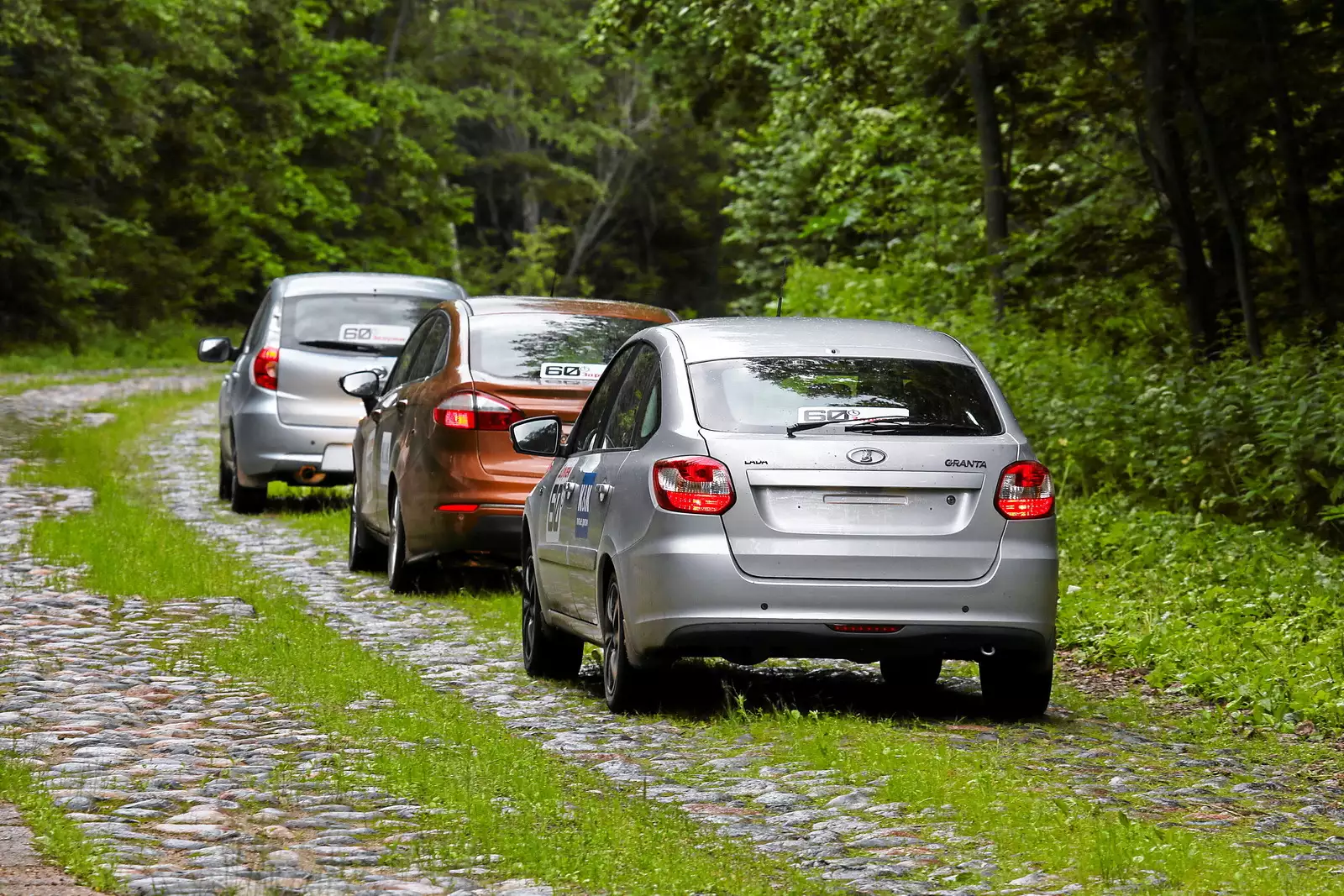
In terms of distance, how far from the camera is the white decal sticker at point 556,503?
31.0ft

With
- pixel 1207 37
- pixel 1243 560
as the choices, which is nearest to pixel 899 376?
pixel 1243 560

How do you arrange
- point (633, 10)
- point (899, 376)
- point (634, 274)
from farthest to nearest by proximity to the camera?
point (634, 274), point (633, 10), point (899, 376)

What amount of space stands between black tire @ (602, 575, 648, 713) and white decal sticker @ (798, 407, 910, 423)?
1018mm

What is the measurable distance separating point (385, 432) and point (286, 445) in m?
3.59

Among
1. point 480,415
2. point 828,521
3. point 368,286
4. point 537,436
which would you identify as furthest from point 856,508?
point 368,286

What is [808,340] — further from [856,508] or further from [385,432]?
[385,432]

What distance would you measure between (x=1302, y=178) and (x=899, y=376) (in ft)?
36.5

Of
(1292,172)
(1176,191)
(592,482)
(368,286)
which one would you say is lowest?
(592,482)

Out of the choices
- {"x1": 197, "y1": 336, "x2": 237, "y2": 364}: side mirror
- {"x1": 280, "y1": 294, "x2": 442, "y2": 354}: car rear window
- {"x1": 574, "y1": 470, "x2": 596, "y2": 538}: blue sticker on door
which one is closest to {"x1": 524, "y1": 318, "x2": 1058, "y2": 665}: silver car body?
{"x1": 574, "y1": 470, "x2": 596, "y2": 538}: blue sticker on door

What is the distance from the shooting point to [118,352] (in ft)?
162

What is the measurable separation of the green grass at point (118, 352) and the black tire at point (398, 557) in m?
28.9

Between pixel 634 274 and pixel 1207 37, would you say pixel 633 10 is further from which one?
pixel 634 274

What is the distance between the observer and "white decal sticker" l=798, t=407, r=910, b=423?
8070 millimetres

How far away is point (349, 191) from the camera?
202ft
